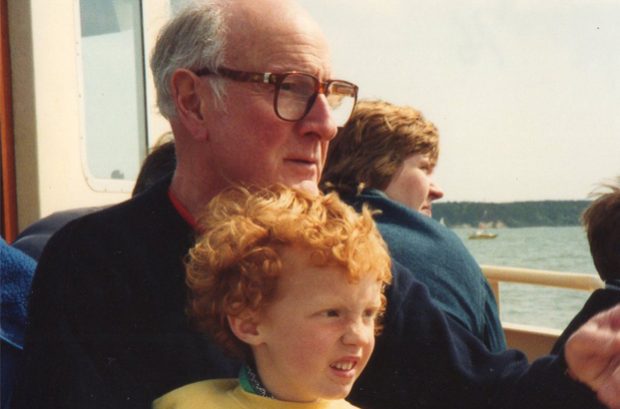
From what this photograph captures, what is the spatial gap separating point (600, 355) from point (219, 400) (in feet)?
2.34

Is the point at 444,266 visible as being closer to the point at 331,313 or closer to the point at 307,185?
the point at 307,185

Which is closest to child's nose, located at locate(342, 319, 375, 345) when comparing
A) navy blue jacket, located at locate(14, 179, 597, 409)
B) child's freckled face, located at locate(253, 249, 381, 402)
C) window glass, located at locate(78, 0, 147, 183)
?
child's freckled face, located at locate(253, 249, 381, 402)

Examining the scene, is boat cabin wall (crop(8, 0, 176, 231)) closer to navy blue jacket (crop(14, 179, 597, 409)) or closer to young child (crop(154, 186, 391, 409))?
navy blue jacket (crop(14, 179, 597, 409))

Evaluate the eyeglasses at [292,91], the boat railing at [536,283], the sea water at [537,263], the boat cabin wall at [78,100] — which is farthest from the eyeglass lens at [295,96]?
the sea water at [537,263]

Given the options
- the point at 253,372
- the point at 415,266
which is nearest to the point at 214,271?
the point at 253,372

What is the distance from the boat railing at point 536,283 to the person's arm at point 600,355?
205 cm

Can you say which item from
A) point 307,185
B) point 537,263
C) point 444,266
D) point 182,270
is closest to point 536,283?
point 444,266

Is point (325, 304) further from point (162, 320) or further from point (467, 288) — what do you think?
point (467, 288)

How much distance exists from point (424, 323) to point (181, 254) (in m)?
0.55

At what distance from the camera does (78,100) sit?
3.46 metres

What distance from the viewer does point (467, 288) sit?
273 cm

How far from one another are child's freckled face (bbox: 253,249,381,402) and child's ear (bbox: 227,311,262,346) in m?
0.03

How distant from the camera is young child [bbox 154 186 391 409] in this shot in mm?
1683

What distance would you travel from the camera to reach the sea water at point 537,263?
3566 centimetres
